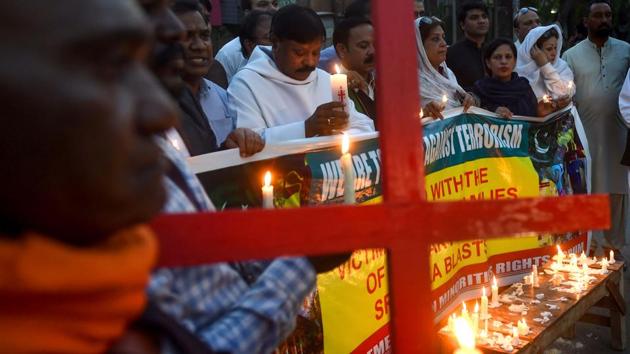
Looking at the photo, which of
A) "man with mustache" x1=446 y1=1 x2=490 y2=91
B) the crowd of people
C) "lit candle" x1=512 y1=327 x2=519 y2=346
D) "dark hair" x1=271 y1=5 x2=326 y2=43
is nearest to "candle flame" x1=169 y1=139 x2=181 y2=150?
the crowd of people

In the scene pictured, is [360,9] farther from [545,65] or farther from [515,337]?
[515,337]

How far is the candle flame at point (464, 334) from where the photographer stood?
2.99 m

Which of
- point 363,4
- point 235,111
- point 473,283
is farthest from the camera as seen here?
point 363,4

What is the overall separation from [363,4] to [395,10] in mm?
4268

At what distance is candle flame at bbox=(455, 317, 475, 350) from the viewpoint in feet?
9.80

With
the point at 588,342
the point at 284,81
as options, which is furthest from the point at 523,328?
the point at 284,81

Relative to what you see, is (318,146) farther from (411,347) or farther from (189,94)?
(411,347)

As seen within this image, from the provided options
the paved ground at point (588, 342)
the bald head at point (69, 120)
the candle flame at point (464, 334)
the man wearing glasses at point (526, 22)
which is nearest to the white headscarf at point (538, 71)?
the man wearing glasses at point (526, 22)

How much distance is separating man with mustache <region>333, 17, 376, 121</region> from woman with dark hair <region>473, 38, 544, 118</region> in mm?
1477

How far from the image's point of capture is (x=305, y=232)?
1047mm

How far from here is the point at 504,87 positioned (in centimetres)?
553

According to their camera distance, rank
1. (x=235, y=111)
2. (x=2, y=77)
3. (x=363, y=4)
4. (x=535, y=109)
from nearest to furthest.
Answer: (x=2, y=77), (x=235, y=111), (x=363, y=4), (x=535, y=109)

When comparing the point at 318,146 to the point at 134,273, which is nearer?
the point at 134,273

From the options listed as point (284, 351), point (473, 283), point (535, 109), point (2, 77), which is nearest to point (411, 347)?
point (2, 77)
